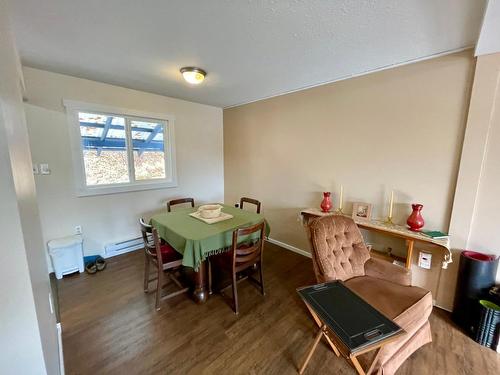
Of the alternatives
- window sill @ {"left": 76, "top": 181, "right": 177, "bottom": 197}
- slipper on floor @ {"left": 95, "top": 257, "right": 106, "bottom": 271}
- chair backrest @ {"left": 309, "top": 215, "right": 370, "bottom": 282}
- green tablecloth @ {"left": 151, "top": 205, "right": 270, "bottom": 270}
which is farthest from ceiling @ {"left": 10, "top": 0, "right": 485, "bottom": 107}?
slipper on floor @ {"left": 95, "top": 257, "right": 106, "bottom": 271}

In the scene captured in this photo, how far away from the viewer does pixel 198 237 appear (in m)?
1.88

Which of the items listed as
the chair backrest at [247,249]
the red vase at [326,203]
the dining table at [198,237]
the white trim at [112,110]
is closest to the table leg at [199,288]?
the dining table at [198,237]

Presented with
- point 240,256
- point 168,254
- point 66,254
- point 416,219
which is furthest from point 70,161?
point 416,219

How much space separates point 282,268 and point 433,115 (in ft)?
7.72

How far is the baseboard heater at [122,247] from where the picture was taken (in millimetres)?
3040

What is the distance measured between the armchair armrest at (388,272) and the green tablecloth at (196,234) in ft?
3.62

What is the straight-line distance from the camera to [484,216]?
1.85 m

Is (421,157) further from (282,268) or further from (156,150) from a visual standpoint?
(156,150)

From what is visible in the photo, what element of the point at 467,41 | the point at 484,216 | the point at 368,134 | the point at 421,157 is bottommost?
the point at 484,216

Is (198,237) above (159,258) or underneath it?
above

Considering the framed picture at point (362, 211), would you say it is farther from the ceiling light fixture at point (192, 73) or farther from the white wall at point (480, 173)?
the ceiling light fixture at point (192, 73)

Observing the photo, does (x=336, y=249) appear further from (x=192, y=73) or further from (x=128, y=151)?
(x=128, y=151)

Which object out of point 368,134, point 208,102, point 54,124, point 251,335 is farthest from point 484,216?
point 54,124

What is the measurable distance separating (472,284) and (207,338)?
2.25m
